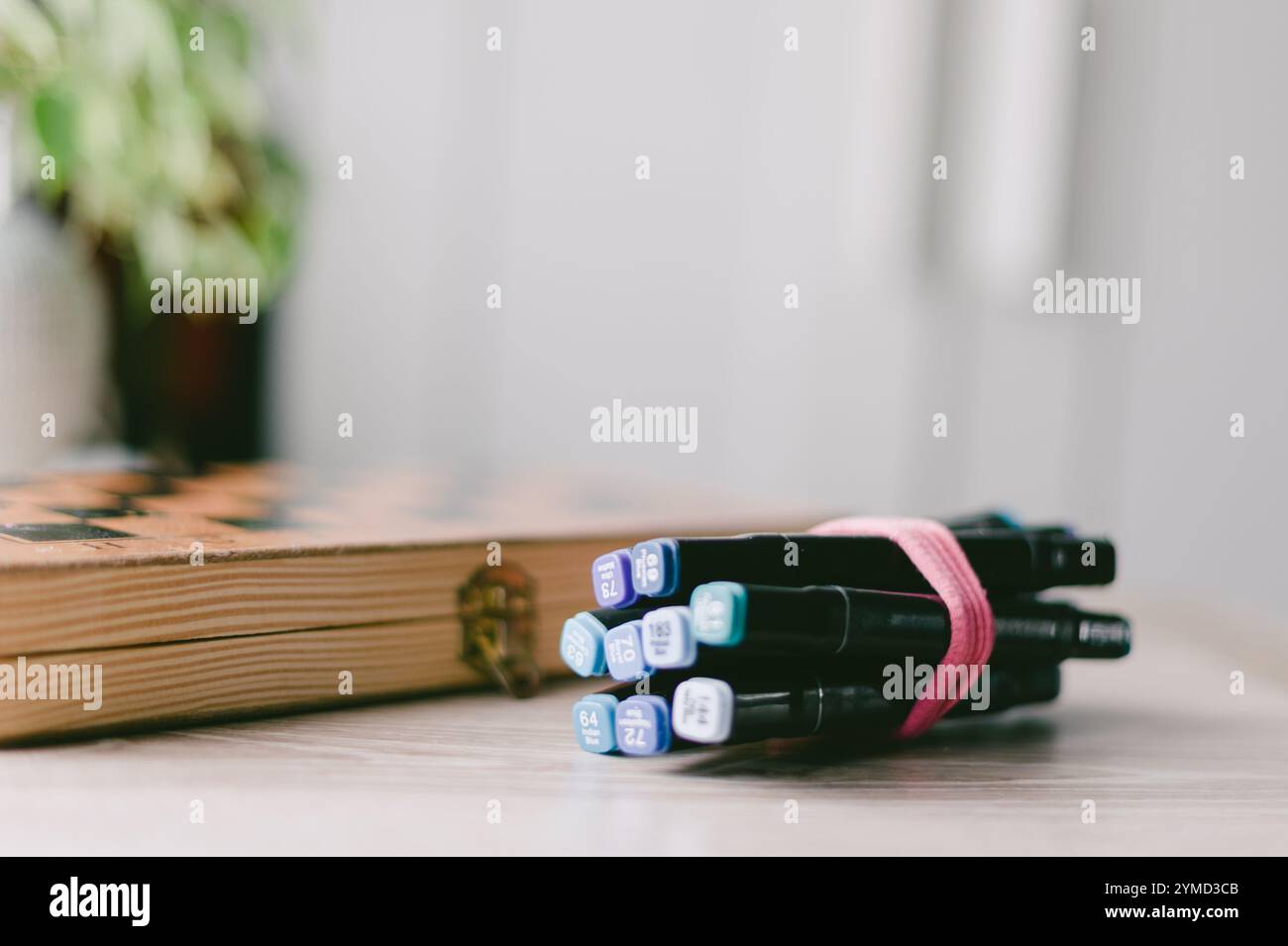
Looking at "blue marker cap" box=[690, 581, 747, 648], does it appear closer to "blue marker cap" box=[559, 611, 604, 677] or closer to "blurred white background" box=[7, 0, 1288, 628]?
"blue marker cap" box=[559, 611, 604, 677]

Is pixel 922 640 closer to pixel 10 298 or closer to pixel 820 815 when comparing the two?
pixel 820 815

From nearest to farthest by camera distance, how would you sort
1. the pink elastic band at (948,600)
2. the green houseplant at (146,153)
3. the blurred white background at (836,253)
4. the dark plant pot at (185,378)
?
the pink elastic band at (948,600) < the green houseplant at (146,153) < the dark plant pot at (185,378) < the blurred white background at (836,253)

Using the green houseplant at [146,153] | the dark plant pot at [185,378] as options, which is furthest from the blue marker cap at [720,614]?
the dark plant pot at [185,378]

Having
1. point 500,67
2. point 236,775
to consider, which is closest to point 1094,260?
point 500,67

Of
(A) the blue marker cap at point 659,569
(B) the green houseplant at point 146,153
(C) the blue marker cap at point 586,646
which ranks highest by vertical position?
(B) the green houseplant at point 146,153

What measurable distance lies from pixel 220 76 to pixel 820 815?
0.74 metres

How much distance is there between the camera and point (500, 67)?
1.64m

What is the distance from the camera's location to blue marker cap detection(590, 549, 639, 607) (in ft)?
1.67

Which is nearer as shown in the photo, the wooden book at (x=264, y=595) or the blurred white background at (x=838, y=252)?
the wooden book at (x=264, y=595)

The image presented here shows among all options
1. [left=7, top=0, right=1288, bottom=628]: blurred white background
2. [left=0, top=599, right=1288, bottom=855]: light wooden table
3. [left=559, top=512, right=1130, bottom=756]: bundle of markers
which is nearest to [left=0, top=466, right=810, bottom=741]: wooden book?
[left=0, top=599, right=1288, bottom=855]: light wooden table

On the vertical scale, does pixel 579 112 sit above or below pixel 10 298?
above

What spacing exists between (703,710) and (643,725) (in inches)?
1.3

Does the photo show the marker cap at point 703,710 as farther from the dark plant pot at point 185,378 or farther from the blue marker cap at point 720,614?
the dark plant pot at point 185,378

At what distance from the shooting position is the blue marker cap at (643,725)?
497 mm
